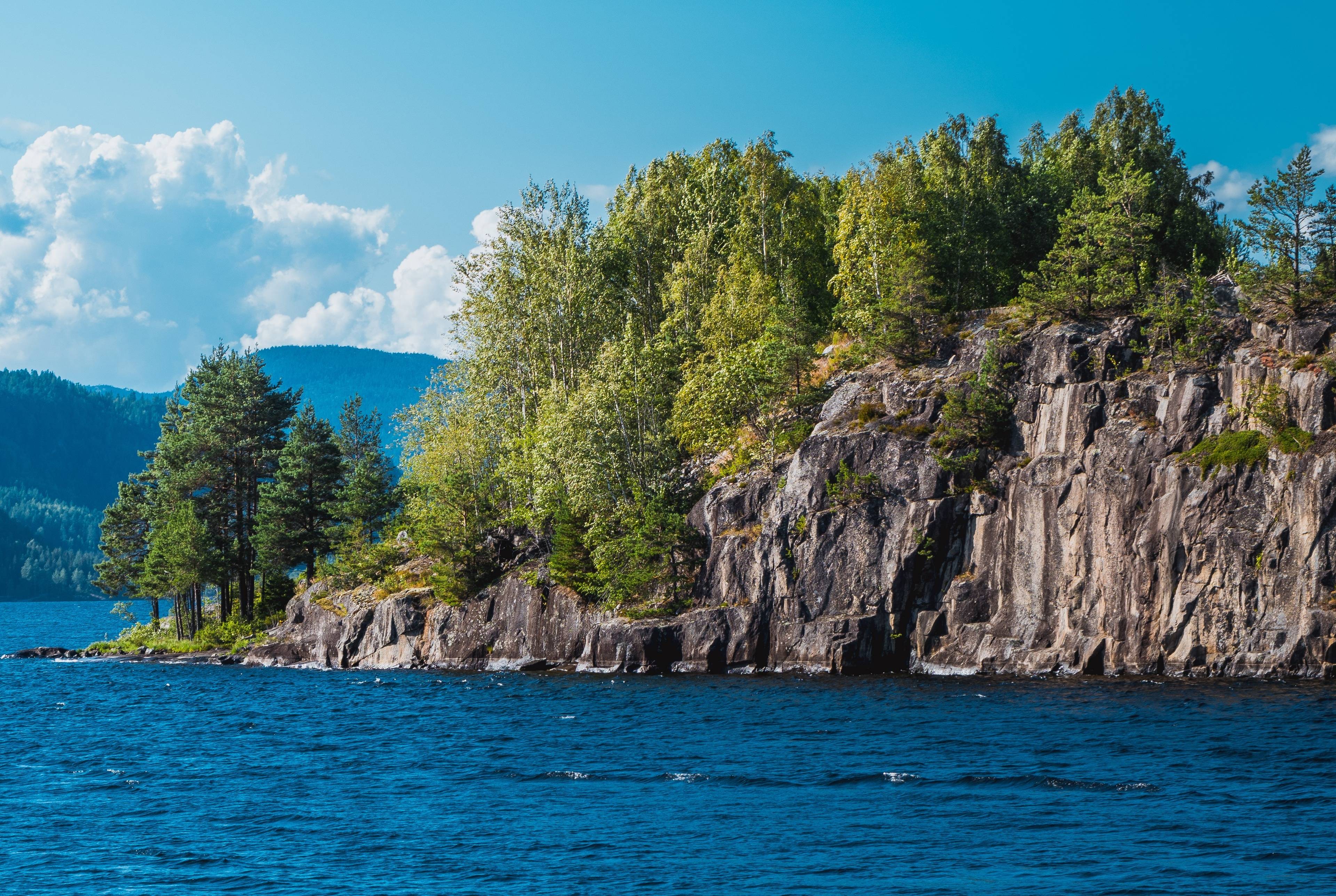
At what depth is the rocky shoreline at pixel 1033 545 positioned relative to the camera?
52.7 m

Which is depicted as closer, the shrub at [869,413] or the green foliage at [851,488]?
the green foliage at [851,488]

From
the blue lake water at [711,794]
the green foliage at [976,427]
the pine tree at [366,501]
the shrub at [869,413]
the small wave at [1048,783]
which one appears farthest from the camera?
the pine tree at [366,501]

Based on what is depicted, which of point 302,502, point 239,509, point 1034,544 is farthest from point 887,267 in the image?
point 239,509

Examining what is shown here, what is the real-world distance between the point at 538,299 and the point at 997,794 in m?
62.4

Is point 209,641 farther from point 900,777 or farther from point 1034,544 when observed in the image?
point 900,777

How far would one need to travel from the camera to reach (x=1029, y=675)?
56.6 meters

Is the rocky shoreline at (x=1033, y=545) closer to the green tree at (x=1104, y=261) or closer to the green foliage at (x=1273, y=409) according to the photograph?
the green foliage at (x=1273, y=409)

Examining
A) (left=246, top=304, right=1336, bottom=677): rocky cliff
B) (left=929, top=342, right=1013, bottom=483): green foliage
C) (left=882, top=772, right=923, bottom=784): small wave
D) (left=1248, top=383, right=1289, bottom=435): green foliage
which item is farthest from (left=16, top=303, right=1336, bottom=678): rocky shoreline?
(left=882, top=772, right=923, bottom=784): small wave

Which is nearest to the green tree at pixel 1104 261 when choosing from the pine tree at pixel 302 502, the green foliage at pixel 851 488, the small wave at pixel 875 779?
the green foliage at pixel 851 488

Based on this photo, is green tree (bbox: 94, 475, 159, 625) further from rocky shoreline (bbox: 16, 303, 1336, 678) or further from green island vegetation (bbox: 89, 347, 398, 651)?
rocky shoreline (bbox: 16, 303, 1336, 678)

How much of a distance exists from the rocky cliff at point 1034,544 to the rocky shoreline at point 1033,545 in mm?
100

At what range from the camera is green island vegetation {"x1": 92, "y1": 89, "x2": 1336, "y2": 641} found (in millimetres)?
65875

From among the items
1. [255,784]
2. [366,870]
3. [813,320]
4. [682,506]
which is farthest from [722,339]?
[366,870]

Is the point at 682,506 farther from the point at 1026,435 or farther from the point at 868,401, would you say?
the point at 1026,435
